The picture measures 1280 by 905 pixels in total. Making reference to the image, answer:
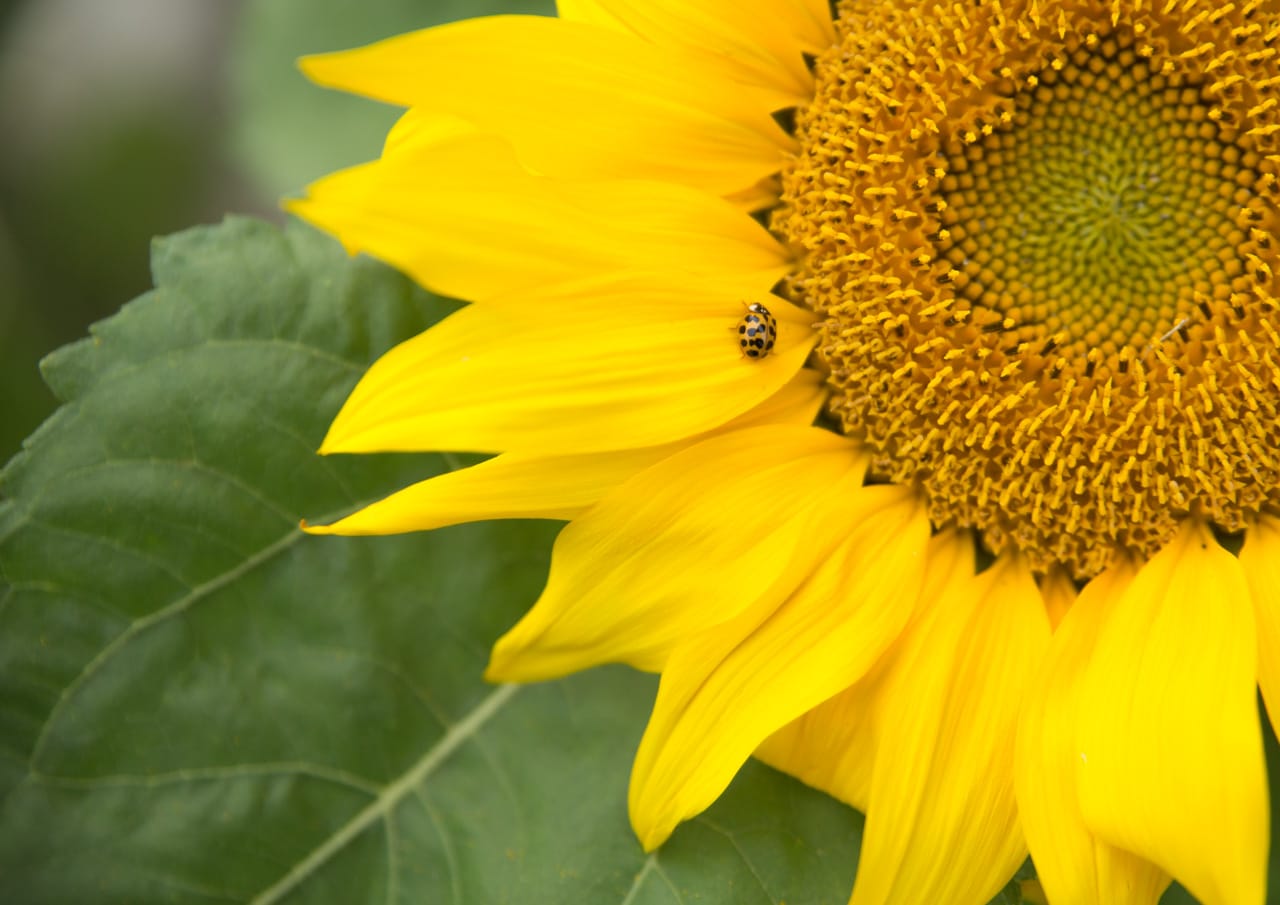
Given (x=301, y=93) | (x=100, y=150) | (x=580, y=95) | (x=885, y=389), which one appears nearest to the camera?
(x=580, y=95)

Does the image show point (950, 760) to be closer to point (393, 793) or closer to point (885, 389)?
point (885, 389)

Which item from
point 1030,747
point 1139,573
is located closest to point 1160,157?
point 1139,573

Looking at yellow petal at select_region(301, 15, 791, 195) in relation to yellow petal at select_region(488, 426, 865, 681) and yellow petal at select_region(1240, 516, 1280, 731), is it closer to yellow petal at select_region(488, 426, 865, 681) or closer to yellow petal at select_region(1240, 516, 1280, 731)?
yellow petal at select_region(488, 426, 865, 681)

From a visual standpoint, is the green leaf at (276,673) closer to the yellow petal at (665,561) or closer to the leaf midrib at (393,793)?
the leaf midrib at (393,793)

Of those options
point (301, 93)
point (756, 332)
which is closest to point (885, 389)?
point (756, 332)

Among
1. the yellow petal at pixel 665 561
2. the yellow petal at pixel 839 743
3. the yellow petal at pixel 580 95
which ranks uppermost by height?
the yellow petal at pixel 580 95

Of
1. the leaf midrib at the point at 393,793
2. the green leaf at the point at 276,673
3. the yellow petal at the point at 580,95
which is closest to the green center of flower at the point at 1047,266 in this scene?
the yellow petal at the point at 580,95

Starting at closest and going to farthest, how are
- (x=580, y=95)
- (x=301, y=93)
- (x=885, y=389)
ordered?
(x=580, y=95), (x=885, y=389), (x=301, y=93)
